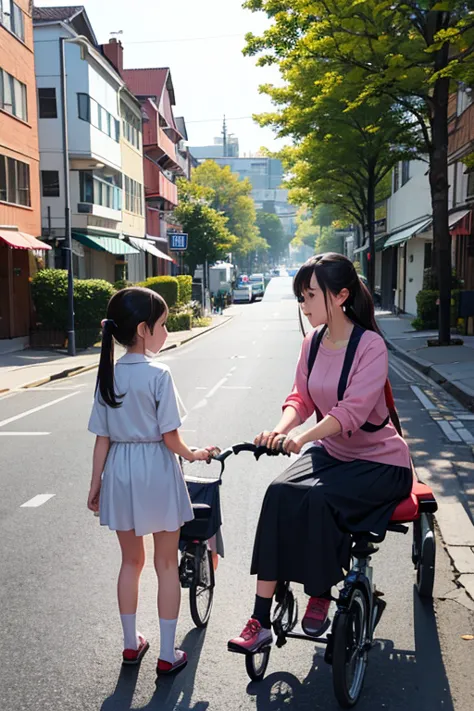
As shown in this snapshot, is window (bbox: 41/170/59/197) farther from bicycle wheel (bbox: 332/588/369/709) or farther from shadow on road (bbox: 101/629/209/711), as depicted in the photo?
bicycle wheel (bbox: 332/588/369/709)

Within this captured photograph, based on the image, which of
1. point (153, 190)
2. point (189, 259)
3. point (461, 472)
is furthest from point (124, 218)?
point (461, 472)

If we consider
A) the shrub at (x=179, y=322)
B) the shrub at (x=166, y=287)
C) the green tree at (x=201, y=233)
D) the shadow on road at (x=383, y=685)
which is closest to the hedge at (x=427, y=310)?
the shrub at (x=179, y=322)

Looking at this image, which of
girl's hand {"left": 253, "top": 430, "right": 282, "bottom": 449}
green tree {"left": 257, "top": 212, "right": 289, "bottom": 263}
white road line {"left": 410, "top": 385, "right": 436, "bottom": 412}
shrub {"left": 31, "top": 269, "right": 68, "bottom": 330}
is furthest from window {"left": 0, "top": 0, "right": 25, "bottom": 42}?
green tree {"left": 257, "top": 212, "right": 289, "bottom": 263}

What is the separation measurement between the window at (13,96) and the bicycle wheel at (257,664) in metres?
24.1

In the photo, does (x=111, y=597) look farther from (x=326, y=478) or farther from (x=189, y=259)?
(x=189, y=259)

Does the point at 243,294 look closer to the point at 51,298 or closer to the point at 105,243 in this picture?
the point at 105,243

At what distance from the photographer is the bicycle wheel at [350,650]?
10.8 feet

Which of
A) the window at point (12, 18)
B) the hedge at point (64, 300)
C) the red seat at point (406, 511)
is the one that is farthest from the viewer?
the window at point (12, 18)

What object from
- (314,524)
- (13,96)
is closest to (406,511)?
(314,524)

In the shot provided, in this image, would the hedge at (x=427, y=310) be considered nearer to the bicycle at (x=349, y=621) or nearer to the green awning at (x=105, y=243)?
the green awning at (x=105, y=243)

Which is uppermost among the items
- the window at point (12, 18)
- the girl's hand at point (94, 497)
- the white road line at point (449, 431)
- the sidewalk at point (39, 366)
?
the window at point (12, 18)

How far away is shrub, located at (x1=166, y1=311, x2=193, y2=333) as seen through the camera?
33.7m

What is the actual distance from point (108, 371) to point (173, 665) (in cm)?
140

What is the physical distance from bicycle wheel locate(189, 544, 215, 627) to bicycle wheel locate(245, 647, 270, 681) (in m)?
0.61
